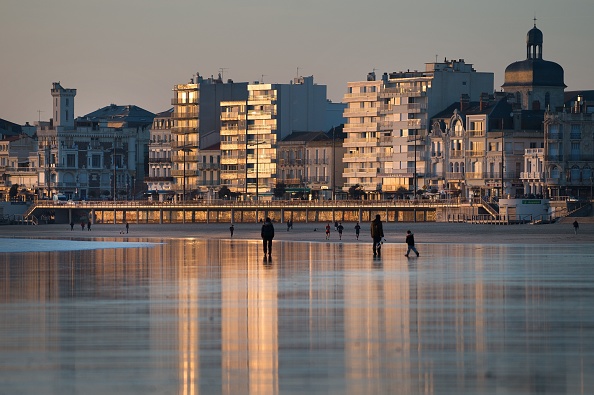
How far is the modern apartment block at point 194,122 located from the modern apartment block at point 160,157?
321 cm

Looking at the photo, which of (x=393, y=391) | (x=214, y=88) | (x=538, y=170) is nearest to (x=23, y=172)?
(x=214, y=88)

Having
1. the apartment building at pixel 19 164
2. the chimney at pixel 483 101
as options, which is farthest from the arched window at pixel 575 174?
the apartment building at pixel 19 164

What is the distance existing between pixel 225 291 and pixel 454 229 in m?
66.6

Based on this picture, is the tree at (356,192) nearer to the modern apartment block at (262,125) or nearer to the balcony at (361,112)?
the balcony at (361,112)

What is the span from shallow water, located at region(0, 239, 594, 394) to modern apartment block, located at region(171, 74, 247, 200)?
129 m

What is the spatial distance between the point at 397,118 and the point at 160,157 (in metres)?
40.1

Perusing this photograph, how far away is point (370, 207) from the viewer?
12669 centimetres

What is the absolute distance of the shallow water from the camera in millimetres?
15656

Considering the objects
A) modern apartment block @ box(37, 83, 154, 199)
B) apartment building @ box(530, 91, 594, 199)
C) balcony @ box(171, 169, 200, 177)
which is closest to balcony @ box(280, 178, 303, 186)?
balcony @ box(171, 169, 200, 177)

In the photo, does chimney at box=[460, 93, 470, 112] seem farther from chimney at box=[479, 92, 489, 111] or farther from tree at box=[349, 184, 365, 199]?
tree at box=[349, 184, 365, 199]

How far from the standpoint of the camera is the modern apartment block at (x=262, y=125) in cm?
15788

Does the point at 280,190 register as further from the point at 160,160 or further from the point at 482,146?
the point at 482,146

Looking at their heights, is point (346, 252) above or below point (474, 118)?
below

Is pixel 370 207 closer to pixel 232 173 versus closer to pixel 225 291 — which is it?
pixel 232 173
